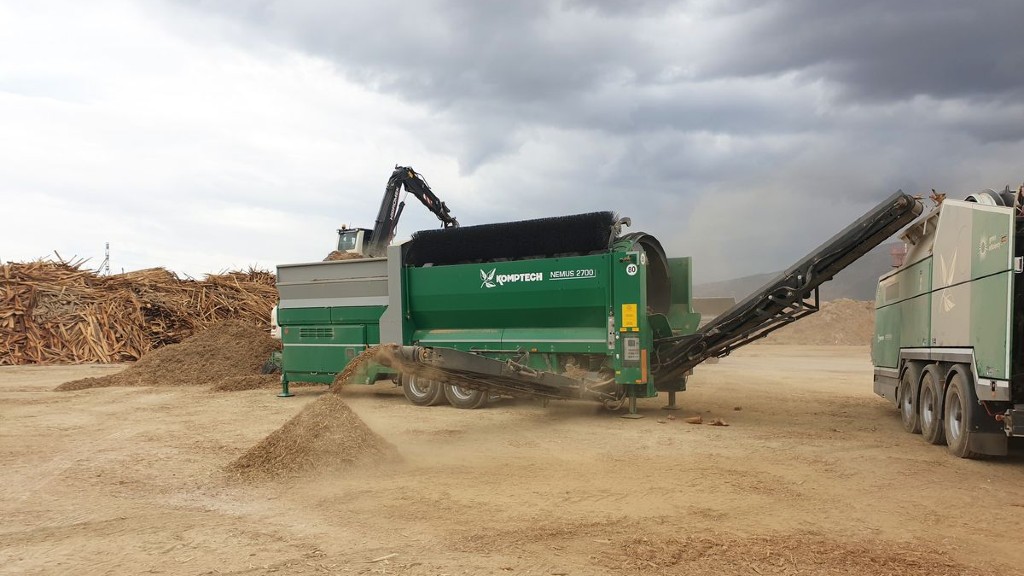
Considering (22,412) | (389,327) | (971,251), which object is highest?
(971,251)

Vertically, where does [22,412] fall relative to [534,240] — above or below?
below

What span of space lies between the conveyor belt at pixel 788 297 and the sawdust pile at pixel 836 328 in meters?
31.8

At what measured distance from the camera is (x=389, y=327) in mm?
13438

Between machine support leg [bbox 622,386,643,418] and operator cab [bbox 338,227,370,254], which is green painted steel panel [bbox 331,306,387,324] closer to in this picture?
machine support leg [bbox 622,386,643,418]

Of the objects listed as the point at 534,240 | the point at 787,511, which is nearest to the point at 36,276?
the point at 534,240

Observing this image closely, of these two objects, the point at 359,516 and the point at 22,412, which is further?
the point at 22,412

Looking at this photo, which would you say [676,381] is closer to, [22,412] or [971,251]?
[971,251]

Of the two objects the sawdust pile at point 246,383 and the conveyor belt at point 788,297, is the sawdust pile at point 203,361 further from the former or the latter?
the conveyor belt at point 788,297

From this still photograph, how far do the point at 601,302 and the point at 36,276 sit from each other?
23849 mm

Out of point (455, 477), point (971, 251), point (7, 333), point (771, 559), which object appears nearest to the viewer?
point (771, 559)

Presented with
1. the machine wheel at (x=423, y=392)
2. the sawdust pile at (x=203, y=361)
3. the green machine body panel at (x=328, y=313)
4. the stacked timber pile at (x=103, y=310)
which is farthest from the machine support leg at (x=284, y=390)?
the stacked timber pile at (x=103, y=310)

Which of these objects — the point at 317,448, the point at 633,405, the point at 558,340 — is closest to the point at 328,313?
the point at 558,340

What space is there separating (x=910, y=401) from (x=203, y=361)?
1556cm

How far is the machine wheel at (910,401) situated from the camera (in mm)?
9961
